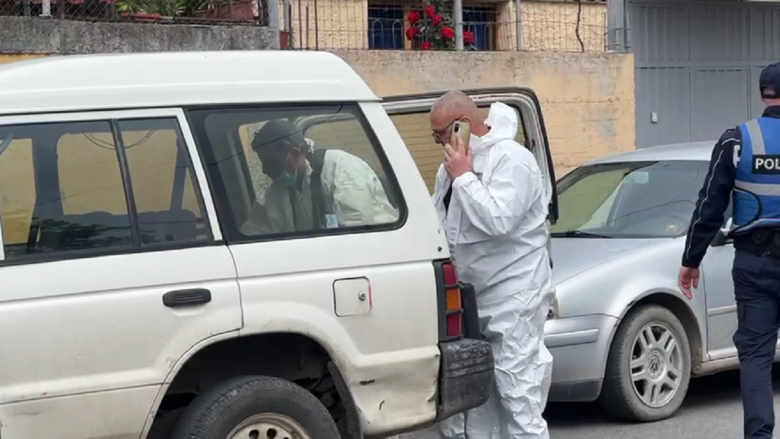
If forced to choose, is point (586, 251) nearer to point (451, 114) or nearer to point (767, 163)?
point (767, 163)

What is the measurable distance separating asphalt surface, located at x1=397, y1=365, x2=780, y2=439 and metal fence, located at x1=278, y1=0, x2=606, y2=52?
15.6 ft

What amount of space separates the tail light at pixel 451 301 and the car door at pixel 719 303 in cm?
258

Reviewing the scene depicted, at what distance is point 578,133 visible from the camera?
39.9 ft

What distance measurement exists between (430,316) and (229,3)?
237 inches

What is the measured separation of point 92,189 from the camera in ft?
13.9

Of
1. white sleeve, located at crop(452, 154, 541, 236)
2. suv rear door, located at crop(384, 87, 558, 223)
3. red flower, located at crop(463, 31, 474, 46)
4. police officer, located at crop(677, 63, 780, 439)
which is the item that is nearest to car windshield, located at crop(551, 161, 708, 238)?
suv rear door, located at crop(384, 87, 558, 223)

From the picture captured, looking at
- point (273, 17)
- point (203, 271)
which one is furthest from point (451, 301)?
point (273, 17)

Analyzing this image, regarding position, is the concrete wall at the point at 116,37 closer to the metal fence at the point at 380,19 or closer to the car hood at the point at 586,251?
the metal fence at the point at 380,19

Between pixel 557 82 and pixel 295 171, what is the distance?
779 cm

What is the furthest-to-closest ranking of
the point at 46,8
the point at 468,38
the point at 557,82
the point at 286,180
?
1. the point at 557,82
2. the point at 468,38
3. the point at 46,8
4. the point at 286,180

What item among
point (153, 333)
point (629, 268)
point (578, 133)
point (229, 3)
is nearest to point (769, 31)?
point (578, 133)

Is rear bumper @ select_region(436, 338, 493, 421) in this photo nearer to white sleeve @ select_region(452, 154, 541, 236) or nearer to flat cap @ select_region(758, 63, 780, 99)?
white sleeve @ select_region(452, 154, 541, 236)

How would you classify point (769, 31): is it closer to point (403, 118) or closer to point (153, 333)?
point (403, 118)

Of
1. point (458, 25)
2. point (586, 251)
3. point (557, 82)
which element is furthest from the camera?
point (557, 82)
